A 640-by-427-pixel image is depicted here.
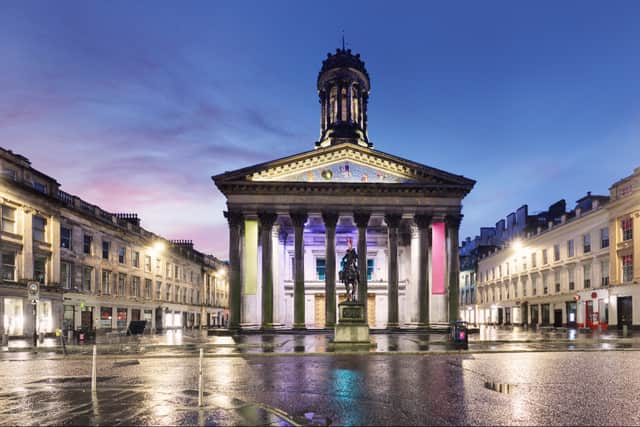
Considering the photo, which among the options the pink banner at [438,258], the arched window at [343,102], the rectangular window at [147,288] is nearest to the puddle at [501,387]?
the pink banner at [438,258]

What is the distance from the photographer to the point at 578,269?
58312mm

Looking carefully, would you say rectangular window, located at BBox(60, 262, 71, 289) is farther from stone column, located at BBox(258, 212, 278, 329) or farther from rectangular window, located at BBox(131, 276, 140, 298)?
stone column, located at BBox(258, 212, 278, 329)

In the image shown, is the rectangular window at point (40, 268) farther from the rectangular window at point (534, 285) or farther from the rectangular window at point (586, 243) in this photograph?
the rectangular window at point (534, 285)

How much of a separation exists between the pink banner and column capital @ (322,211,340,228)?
27.2ft

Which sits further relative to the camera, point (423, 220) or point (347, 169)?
point (347, 169)

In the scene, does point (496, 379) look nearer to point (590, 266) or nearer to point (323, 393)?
point (323, 393)

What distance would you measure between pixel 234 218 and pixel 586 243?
3379cm

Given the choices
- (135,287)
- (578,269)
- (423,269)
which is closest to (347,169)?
(423,269)

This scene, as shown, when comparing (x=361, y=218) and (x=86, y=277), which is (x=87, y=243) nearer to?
(x=86, y=277)

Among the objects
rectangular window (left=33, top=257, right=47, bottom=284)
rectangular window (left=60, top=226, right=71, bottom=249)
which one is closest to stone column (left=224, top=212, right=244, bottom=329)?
rectangular window (left=60, top=226, right=71, bottom=249)

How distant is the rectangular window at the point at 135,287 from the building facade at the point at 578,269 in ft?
142

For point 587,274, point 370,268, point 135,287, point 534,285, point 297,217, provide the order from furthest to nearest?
point 534,285 → point 135,287 → point 370,268 → point 587,274 → point 297,217

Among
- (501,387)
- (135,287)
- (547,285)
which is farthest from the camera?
(547,285)

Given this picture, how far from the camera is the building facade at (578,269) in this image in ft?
160
